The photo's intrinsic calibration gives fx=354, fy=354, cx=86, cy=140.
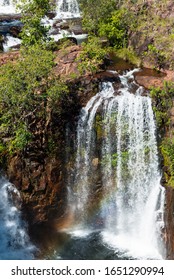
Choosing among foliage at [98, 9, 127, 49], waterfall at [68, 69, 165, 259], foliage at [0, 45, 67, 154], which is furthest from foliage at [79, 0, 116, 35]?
waterfall at [68, 69, 165, 259]

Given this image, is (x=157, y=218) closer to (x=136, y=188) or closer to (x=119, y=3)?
(x=136, y=188)

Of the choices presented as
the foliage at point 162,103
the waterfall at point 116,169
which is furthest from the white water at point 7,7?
the foliage at point 162,103

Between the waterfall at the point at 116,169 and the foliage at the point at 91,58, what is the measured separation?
3715 millimetres

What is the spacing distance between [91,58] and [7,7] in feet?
84.4

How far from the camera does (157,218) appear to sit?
22.2 m

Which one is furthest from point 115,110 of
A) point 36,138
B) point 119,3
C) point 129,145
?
point 119,3

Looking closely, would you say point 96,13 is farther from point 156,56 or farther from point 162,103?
point 162,103

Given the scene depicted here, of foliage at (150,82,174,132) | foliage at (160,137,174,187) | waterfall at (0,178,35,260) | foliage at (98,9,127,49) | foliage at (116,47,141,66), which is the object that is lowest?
waterfall at (0,178,35,260)

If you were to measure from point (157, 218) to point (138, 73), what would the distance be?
13.2 metres

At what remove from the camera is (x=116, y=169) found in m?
24.0

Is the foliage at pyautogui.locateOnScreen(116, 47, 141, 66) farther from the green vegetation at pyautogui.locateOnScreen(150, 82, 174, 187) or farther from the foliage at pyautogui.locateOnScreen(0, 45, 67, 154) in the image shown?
the foliage at pyautogui.locateOnScreen(0, 45, 67, 154)

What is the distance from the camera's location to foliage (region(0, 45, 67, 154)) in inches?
892

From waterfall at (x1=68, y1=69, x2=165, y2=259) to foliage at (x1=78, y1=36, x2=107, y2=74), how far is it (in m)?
3.72

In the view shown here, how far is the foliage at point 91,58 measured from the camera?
90.6 ft
